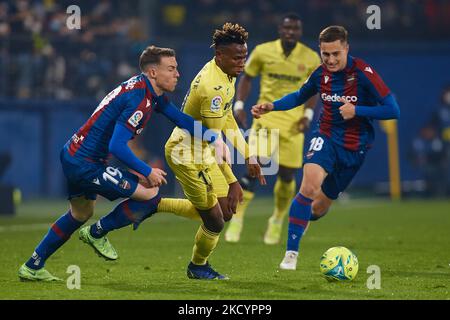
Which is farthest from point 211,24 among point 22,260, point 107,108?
point 107,108

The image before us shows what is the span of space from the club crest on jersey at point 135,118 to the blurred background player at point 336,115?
1.88 m

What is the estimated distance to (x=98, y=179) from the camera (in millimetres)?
9227

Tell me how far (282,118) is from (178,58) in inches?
445

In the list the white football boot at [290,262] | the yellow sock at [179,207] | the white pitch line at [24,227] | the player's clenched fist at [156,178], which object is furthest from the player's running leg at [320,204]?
the white pitch line at [24,227]

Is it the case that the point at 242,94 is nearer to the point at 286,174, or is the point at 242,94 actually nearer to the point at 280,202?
the point at 286,174

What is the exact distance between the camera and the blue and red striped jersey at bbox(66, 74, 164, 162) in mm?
9172

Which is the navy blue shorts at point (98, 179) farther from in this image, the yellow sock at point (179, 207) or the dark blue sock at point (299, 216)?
the dark blue sock at point (299, 216)

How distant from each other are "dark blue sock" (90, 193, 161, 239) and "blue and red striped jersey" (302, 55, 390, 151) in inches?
94.5

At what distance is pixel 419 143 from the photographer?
85.4ft

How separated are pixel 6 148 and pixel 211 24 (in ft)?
19.0

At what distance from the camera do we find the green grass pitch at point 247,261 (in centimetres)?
880

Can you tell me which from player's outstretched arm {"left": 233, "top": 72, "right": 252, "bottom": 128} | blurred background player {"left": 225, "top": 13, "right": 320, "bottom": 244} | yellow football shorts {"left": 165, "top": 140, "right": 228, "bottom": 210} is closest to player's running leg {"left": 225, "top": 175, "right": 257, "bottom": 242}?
blurred background player {"left": 225, "top": 13, "right": 320, "bottom": 244}

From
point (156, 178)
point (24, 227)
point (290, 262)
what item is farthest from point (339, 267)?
point (24, 227)

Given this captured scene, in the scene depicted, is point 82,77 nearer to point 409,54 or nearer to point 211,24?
point 211,24
